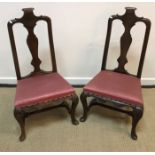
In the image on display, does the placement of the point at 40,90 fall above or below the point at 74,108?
above

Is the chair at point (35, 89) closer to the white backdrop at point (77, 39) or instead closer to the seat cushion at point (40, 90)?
the seat cushion at point (40, 90)

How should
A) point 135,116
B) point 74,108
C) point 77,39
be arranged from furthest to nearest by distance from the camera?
point 77,39 < point 74,108 < point 135,116

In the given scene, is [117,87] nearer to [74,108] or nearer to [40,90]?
[74,108]

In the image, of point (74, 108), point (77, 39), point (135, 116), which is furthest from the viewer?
point (77, 39)

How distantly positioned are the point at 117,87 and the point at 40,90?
2.03ft

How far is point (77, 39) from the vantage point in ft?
7.80

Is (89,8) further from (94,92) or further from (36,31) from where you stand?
(94,92)

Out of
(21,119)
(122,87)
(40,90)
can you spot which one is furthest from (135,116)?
(21,119)

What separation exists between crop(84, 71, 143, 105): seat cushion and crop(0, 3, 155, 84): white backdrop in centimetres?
45

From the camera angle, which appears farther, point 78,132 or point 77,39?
point 77,39

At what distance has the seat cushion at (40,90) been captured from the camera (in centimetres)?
181

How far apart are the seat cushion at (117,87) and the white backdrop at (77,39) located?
0.45 metres

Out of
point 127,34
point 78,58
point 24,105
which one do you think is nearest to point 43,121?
point 24,105

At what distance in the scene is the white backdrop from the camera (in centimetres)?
219
